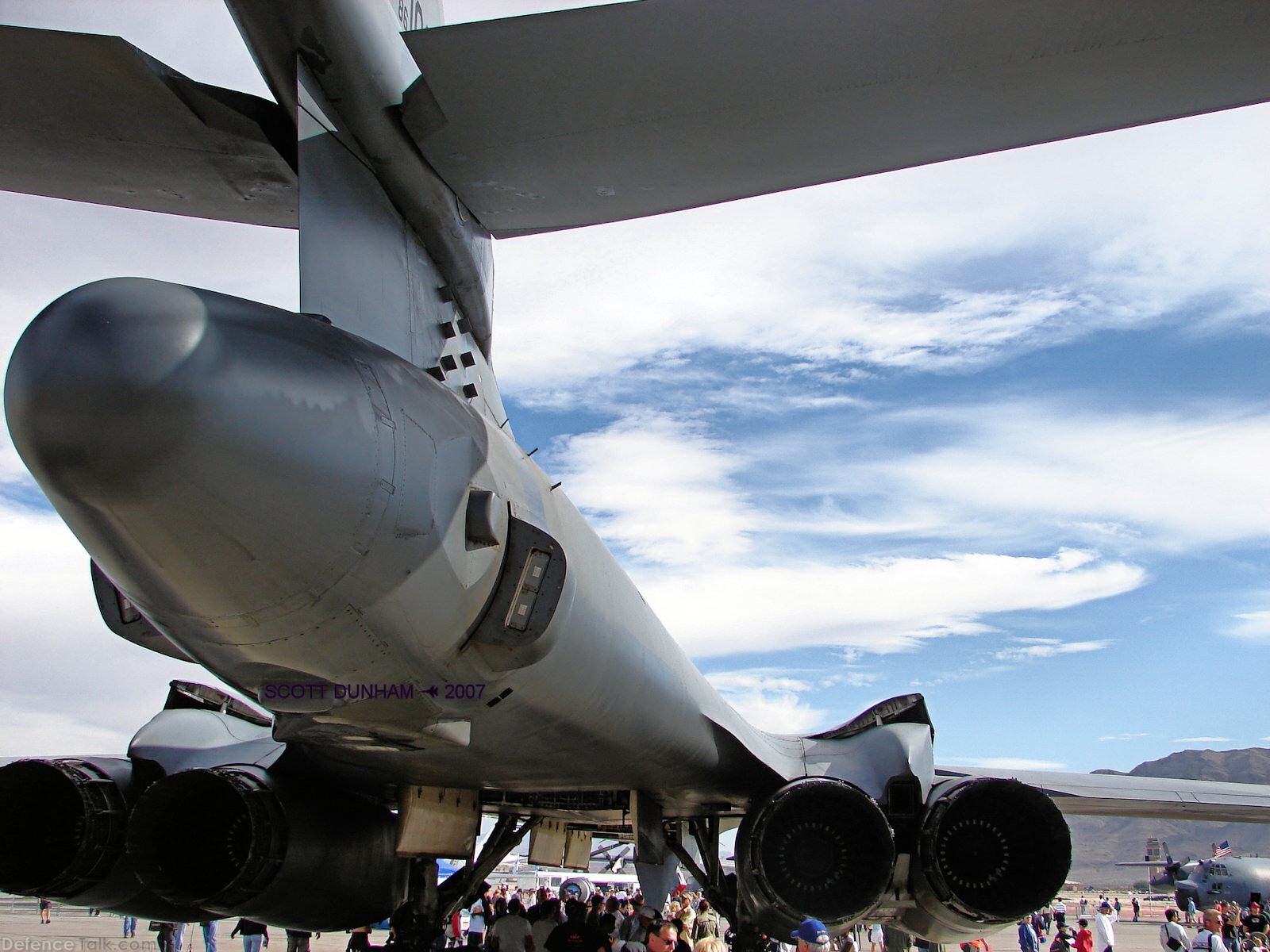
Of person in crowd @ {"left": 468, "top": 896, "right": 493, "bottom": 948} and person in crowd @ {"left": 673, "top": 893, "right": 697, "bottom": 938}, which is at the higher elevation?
person in crowd @ {"left": 673, "top": 893, "right": 697, "bottom": 938}

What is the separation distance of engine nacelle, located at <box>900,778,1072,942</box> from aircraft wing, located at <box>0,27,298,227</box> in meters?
5.08

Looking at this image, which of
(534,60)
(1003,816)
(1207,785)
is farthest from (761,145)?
(1207,785)

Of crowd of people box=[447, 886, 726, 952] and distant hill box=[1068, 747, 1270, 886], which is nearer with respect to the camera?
crowd of people box=[447, 886, 726, 952]

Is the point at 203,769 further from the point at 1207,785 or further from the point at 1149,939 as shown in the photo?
the point at 1149,939

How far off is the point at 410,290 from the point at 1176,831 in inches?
7614

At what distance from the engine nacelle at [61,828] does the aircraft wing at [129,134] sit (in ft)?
11.7

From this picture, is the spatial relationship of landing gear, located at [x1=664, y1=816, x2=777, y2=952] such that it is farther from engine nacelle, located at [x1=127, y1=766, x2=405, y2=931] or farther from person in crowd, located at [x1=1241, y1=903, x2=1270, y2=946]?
person in crowd, located at [x1=1241, y1=903, x2=1270, y2=946]

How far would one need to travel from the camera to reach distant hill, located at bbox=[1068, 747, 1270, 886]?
150m

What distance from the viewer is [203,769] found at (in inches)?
239

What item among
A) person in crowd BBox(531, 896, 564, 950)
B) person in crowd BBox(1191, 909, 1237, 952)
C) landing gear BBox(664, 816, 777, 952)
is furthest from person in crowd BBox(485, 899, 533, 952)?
person in crowd BBox(1191, 909, 1237, 952)

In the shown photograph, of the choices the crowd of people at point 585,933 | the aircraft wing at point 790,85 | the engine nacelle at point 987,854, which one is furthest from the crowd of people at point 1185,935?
the aircraft wing at point 790,85

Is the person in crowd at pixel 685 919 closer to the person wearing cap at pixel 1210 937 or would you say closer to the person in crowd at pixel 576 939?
the person in crowd at pixel 576 939

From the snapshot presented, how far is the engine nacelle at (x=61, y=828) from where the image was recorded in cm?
596

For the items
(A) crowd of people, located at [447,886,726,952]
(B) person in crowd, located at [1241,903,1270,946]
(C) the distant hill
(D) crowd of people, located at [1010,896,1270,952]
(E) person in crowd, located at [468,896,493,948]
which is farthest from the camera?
(C) the distant hill
